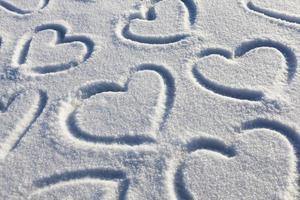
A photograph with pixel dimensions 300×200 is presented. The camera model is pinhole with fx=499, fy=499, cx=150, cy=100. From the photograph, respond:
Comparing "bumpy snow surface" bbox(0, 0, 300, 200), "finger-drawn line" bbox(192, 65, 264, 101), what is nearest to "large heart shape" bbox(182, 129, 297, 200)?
"bumpy snow surface" bbox(0, 0, 300, 200)

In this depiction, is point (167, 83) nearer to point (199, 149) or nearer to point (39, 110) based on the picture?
point (199, 149)

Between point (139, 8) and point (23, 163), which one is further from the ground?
point (139, 8)

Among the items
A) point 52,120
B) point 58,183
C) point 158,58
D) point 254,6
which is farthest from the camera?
point 254,6

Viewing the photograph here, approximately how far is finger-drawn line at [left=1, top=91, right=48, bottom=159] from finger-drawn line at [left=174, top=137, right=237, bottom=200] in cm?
38

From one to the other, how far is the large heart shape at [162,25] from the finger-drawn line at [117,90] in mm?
111

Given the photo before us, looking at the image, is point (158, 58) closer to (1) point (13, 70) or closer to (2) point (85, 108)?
(2) point (85, 108)

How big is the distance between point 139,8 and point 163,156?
555 millimetres

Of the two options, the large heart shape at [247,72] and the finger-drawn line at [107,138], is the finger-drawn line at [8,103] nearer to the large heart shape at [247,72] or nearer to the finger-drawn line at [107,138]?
the finger-drawn line at [107,138]

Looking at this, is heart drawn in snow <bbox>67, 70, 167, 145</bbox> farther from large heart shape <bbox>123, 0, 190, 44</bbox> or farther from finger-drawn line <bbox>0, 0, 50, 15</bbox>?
finger-drawn line <bbox>0, 0, 50, 15</bbox>

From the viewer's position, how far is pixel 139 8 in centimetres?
146

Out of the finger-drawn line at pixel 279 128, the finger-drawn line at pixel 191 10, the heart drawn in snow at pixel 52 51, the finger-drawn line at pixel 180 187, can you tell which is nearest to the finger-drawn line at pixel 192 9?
the finger-drawn line at pixel 191 10

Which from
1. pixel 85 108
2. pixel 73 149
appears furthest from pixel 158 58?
pixel 73 149

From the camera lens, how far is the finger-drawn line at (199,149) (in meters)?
1.02

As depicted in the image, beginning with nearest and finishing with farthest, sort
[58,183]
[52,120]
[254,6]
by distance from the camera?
[58,183], [52,120], [254,6]
